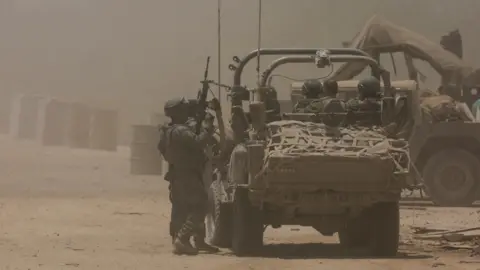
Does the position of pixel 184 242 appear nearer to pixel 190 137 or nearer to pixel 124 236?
pixel 190 137

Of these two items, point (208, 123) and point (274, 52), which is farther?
point (274, 52)

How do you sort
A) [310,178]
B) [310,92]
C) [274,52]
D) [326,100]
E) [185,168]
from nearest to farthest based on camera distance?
[310,178]
[185,168]
[326,100]
[310,92]
[274,52]

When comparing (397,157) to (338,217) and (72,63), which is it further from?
(72,63)

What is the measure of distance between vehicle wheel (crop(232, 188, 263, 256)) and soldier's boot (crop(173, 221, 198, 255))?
1.27 feet

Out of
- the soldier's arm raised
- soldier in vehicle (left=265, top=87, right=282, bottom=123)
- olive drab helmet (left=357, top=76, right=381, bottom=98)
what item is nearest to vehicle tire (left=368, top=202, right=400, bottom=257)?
olive drab helmet (left=357, top=76, right=381, bottom=98)

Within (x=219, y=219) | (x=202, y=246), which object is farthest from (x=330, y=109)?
(x=202, y=246)

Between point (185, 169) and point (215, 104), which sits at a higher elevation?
point (215, 104)

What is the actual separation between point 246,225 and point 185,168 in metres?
0.71

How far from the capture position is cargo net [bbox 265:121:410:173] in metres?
7.49

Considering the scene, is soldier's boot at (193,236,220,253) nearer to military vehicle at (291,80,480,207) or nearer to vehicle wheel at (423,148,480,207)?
military vehicle at (291,80,480,207)

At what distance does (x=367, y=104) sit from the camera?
27.6 feet

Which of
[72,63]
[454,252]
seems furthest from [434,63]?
[72,63]

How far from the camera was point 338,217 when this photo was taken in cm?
806

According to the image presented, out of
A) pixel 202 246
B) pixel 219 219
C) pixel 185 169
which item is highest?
pixel 185 169
